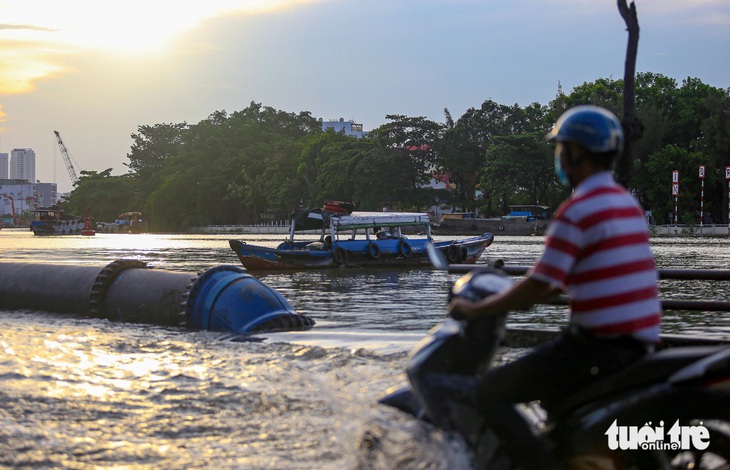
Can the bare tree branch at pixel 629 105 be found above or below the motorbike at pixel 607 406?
above

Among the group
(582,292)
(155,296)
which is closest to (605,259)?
(582,292)

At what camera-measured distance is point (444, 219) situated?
73.2m

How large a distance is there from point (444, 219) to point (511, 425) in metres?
70.0

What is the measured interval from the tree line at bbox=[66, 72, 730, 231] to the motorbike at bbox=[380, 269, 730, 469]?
176ft

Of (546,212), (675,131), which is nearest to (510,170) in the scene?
(546,212)

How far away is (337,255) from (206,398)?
79.3 ft

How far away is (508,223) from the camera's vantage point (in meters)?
71.2

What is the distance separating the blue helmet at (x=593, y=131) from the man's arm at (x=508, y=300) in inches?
22.7

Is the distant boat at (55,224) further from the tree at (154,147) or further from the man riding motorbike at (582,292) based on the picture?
the man riding motorbike at (582,292)

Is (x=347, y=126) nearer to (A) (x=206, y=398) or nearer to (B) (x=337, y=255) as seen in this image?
(B) (x=337, y=255)

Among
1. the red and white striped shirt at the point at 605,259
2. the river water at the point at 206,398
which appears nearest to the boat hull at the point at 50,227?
the river water at the point at 206,398

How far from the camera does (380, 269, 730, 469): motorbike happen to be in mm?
3229

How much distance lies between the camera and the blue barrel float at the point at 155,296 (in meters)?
10.3

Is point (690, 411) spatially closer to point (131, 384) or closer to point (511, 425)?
point (511, 425)
